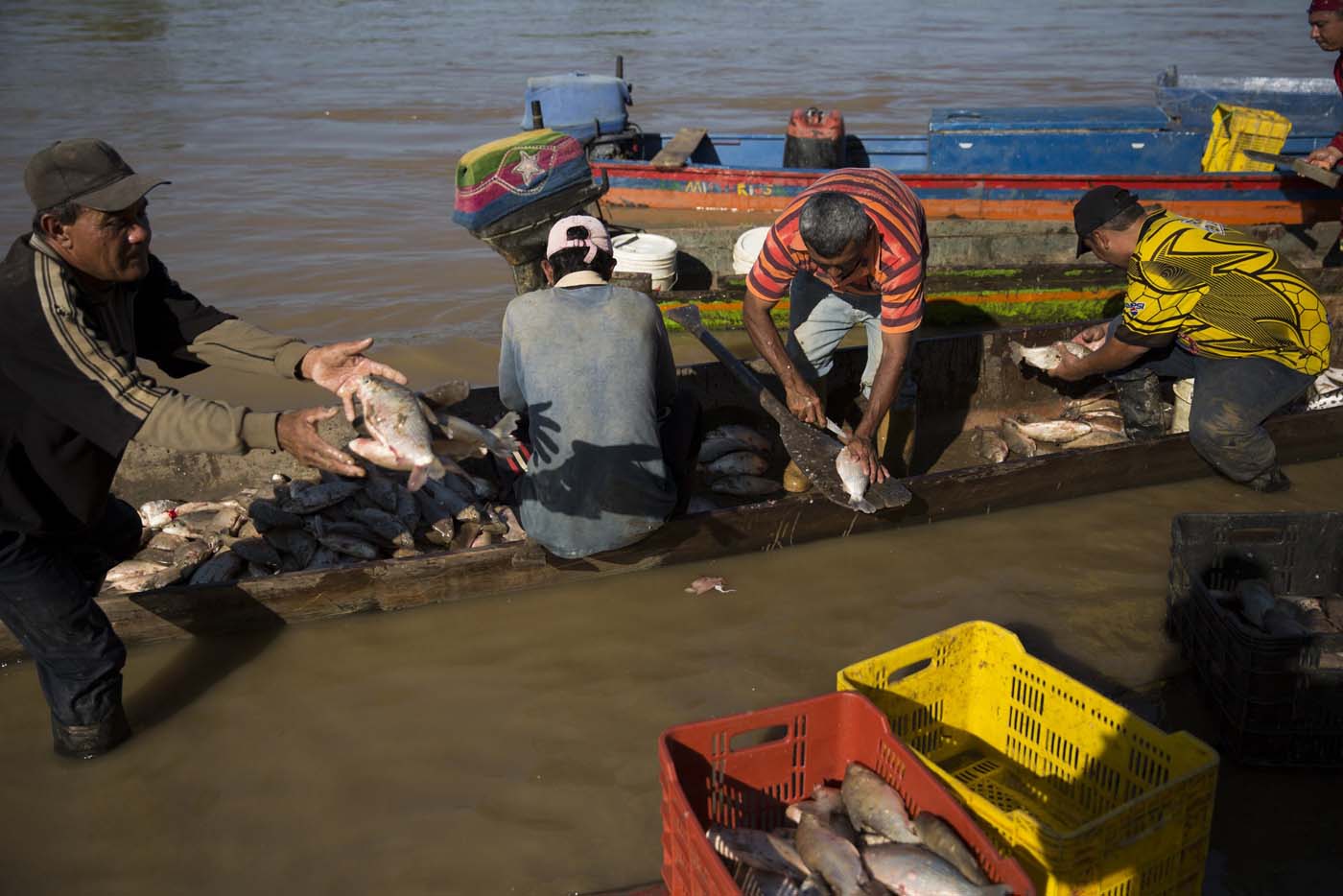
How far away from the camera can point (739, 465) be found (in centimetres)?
595

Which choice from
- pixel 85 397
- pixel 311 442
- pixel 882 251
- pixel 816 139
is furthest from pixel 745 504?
pixel 816 139

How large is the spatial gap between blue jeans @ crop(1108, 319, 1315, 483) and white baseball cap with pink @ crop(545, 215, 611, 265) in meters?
3.50

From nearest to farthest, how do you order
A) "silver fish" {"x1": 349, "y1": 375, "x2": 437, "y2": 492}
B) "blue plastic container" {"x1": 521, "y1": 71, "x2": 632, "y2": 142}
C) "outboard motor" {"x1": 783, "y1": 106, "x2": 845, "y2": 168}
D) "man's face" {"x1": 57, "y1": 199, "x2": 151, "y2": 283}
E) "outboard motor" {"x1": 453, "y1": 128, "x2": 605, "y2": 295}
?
"silver fish" {"x1": 349, "y1": 375, "x2": 437, "y2": 492}, "man's face" {"x1": 57, "y1": 199, "x2": 151, "y2": 283}, "outboard motor" {"x1": 453, "y1": 128, "x2": 605, "y2": 295}, "outboard motor" {"x1": 783, "y1": 106, "x2": 845, "y2": 168}, "blue plastic container" {"x1": 521, "y1": 71, "x2": 632, "y2": 142}

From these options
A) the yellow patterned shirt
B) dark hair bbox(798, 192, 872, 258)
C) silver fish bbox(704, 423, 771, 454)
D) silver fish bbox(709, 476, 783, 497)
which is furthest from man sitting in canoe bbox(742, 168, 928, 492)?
the yellow patterned shirt

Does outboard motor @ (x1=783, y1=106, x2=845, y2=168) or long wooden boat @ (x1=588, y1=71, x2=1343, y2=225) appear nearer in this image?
long wooden boat @ (x1=588, y1=71, x2=1343, y2=225)

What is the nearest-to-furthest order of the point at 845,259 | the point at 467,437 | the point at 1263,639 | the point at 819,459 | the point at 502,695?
the point at 467,437 < the point at 1263,639 < the point at 502,695 < the point at 845,259 < the point at 819,459

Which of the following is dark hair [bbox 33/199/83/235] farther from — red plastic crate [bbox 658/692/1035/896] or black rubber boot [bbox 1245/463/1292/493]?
black rubber boot [bbox 1245/463/1292/493]

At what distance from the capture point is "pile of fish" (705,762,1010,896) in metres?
→ 2.59

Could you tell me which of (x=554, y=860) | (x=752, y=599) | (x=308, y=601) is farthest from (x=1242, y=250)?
(x=308, y=601)

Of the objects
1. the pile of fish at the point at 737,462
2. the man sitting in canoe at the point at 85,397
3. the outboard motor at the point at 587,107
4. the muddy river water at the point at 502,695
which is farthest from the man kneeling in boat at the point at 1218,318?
the outboard motor at the point at 587,107

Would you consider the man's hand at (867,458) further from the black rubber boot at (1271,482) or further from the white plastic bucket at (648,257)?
the white plastic bucket at (648,257)

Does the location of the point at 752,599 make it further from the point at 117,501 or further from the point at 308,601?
the point at 117,501

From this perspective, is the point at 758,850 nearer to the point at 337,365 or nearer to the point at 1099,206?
the point at 337,365

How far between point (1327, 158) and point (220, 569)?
929 cm
